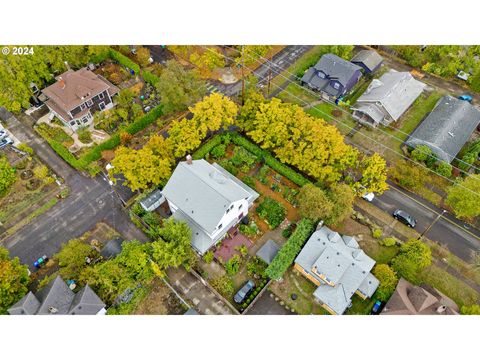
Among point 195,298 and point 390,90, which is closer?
point 195,298

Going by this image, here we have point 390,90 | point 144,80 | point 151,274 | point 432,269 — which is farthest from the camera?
point 144,80

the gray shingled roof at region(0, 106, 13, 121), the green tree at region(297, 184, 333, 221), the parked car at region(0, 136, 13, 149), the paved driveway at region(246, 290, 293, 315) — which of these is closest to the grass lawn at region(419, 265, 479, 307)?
the green tree at region(297, 184, 333, 221)

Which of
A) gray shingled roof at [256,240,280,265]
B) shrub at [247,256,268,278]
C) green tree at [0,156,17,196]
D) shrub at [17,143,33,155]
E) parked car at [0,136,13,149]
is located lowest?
shrub at [247,256,268,278]

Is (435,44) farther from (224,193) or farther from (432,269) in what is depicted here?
(224,193)

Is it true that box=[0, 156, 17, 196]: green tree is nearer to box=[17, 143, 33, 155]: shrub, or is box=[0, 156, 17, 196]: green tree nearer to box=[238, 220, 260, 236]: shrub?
box=[17, 143, 33, 155]: shrub

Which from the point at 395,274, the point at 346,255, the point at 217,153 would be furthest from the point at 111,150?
the point at 395,274

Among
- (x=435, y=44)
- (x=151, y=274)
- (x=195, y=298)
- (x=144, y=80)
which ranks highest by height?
(x=435, y=44)
